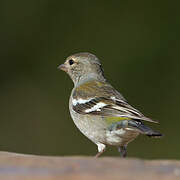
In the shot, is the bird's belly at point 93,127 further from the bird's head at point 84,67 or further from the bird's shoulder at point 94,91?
the bird's head at point 84,67

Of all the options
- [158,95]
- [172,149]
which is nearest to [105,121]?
[172,149]

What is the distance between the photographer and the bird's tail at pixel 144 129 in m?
4.31

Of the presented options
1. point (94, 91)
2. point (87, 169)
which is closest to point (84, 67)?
point (94, 91)

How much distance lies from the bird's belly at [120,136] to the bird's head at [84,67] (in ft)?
4.76

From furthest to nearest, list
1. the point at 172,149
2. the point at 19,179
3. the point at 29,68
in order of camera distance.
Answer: the point at 29,68, the point at 172,149, the point at 19,179

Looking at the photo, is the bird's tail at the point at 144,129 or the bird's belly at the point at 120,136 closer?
the bird's tail at the point at 144,129

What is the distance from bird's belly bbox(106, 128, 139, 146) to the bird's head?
4.76 feet

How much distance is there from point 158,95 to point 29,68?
2.82 meters

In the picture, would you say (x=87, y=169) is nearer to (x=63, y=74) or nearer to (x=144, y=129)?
(x=144, y=129)

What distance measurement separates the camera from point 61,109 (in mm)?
10586

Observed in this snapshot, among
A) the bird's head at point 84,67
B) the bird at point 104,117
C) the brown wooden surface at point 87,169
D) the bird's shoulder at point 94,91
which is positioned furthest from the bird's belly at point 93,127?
the brown wooden surface at point 87,169

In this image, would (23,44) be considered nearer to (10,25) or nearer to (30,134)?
(10,25)

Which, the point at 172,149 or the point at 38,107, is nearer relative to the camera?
the point at 172,149

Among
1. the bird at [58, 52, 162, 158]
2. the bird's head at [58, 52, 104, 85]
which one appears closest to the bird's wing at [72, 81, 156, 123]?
the bird at [58, 52, 162, 158]
